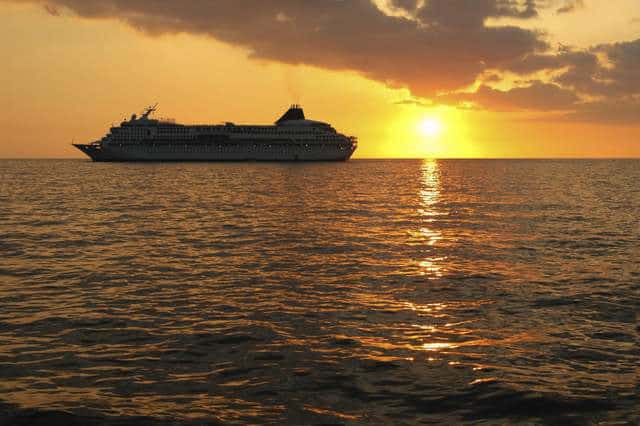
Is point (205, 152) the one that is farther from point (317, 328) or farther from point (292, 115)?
point (317, 328)

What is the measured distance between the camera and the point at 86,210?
3422cm

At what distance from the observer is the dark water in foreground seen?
7.31 meters

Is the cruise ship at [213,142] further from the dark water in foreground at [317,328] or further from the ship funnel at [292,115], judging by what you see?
the dark water in foreground at [317,328]

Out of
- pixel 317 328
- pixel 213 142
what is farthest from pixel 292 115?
pixel 317 328

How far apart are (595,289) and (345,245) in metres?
9.41

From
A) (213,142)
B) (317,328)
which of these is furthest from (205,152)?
(317,328)

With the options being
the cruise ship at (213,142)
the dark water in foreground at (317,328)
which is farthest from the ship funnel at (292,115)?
the dark water in foreground at (317,328)

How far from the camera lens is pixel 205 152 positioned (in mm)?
148375

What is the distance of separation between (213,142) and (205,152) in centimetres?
398

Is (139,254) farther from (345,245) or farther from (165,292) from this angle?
(345,245)

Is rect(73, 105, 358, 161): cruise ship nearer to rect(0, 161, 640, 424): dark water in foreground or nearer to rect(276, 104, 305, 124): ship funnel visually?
rect(276, 104, 305, 124): ship funnel

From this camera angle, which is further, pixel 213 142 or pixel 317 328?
pixel 213 142

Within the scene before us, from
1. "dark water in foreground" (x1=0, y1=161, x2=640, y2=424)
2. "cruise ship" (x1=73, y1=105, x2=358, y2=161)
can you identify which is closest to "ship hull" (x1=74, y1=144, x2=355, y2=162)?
"cruise ship" (x1=73, y1=105, x2=358, y2=161)

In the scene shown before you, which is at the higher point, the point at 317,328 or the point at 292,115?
the point at 292,115
